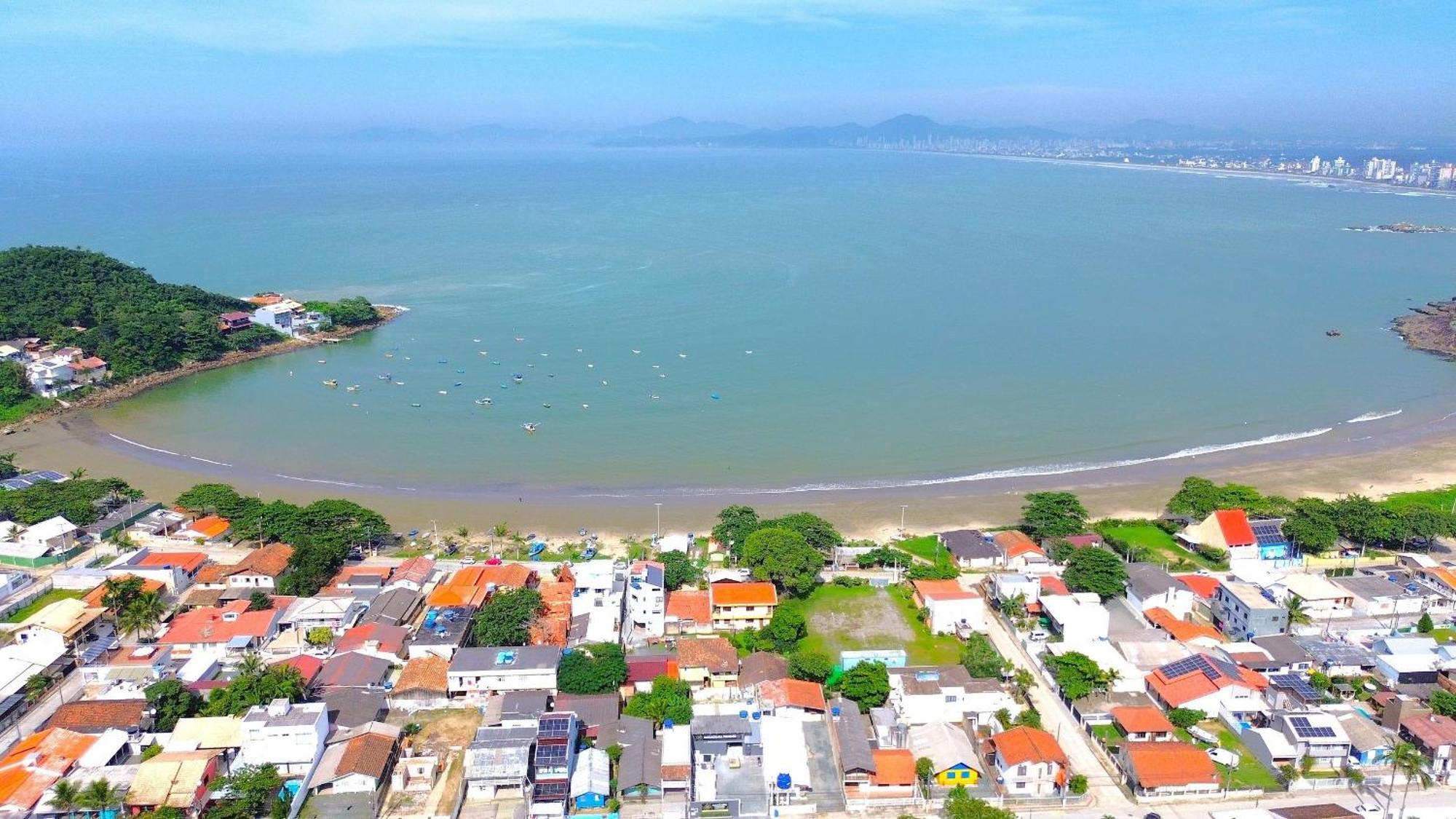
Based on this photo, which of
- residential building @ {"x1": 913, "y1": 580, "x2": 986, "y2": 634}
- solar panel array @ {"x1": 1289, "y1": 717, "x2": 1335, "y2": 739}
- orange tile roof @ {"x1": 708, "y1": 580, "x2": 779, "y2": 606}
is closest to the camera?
solar panel array @ {"x1": 1289, "y1": 717, "x2": 1335, "y2": 739}

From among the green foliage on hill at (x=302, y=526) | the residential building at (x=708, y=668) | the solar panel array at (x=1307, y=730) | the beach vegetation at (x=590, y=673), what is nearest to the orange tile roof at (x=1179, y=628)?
the solar panel array at (x=1307, y=730)

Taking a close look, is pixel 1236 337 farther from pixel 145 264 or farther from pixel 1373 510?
pixel 145 264

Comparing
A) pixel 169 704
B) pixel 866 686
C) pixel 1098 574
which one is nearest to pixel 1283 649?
pixel 1098 574

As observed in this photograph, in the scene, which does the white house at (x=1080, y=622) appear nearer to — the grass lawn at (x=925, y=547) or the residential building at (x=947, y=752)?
the residential building at (x=947, y=752)

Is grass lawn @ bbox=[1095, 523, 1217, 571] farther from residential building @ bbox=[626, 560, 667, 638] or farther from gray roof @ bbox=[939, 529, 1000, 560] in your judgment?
residential building @ bbox=[626, 560, 667, 638]

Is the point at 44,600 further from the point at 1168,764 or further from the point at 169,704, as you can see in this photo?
the point at 1168,764

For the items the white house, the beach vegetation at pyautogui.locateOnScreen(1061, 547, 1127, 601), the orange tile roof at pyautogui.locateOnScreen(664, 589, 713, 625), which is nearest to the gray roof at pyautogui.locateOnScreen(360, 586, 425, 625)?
the orange tile roof at pyautogui.locateOnScreen(664, 589, 713, 625)
